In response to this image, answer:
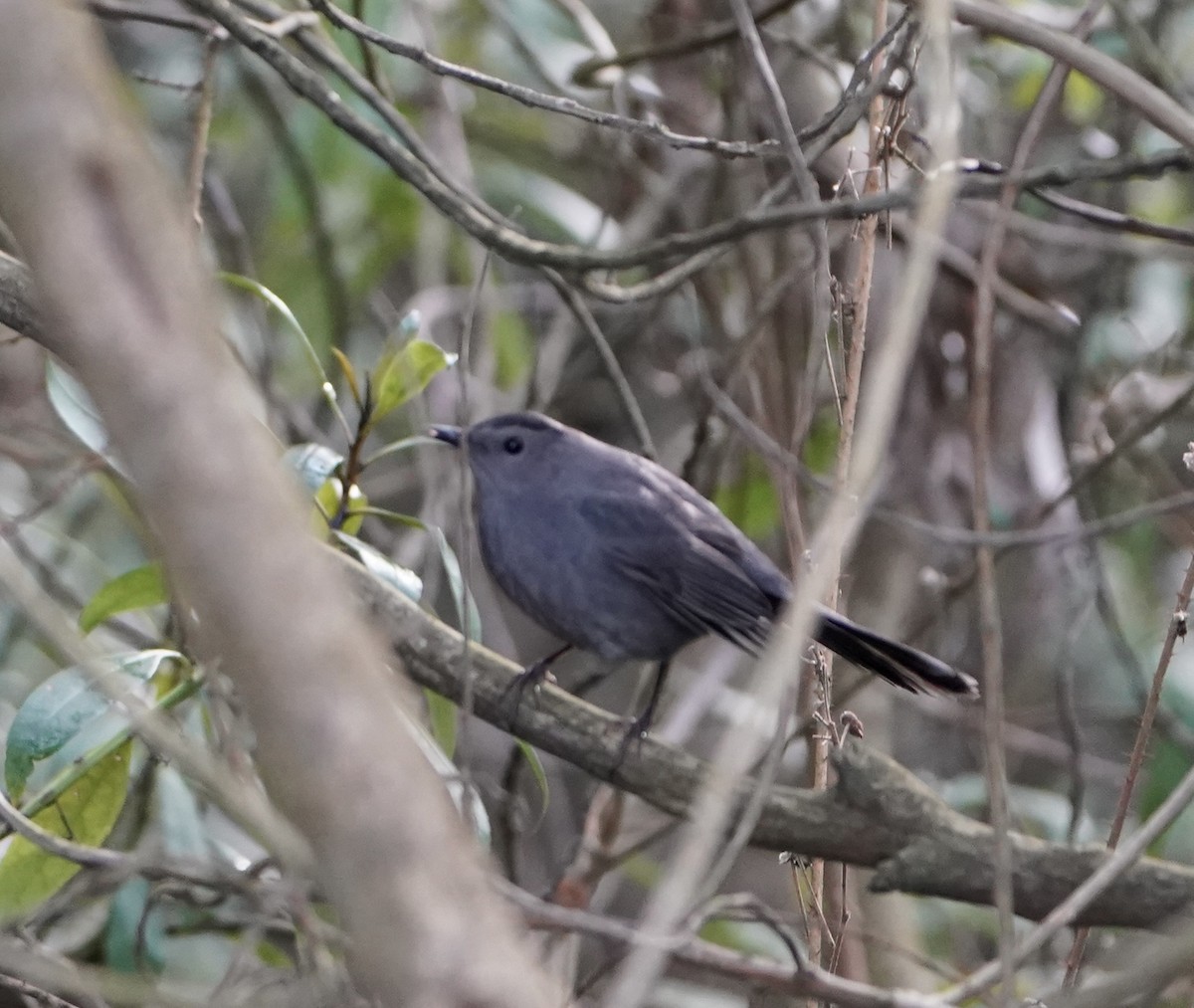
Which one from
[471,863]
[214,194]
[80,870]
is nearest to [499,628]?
[214,194]

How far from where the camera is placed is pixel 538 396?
4.58 meters

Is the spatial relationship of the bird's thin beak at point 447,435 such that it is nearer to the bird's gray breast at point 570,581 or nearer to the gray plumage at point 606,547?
the gray plumage at point 606,547

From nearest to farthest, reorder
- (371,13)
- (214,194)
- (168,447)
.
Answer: (168,447) → (371,13) → (214,194)

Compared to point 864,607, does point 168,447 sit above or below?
below

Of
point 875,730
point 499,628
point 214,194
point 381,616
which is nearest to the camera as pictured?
point 381,616

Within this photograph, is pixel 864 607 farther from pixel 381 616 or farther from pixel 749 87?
pixel 381 616

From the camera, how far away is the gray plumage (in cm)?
361

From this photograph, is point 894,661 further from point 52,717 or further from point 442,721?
point 52,717

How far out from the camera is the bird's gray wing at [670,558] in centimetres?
358

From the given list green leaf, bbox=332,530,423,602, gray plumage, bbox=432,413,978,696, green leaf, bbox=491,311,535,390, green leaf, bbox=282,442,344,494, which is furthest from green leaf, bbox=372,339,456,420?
green leaf, bbox=491,311,535,390

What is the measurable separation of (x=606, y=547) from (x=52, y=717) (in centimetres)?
150

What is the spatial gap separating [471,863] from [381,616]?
173 cm

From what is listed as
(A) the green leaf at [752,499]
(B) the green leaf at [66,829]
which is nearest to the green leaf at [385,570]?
(B) the green leaf at [66,829]

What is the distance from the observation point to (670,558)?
3.65m
